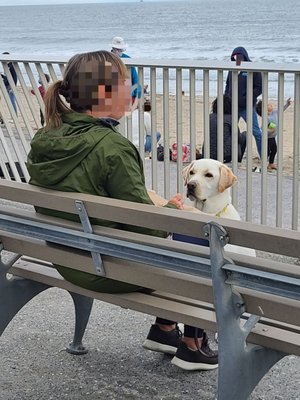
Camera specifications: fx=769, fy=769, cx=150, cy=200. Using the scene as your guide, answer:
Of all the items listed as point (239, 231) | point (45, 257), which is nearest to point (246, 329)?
point (239, 231)

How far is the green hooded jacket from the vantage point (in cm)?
306

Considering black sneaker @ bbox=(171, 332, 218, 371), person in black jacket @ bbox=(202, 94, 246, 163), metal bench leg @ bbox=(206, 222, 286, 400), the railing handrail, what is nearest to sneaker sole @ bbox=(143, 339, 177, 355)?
black sneaker @ bbox=(171, 332, 218, 371)

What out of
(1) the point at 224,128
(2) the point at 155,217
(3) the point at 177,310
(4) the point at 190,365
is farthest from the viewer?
(1) the point at 224,128

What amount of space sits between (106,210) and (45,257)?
1.80ft

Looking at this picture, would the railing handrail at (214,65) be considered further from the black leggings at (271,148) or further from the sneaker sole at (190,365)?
the black leggings at (271,148)

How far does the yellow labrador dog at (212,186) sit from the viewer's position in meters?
4.38

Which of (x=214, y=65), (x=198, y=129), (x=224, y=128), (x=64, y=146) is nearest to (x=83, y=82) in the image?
(x=64, y=146)

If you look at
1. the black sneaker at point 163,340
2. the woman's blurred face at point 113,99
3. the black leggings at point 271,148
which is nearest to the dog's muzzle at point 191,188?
the black sneaker at point 163,340

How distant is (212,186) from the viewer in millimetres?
4414

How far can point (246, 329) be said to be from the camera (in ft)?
9.19

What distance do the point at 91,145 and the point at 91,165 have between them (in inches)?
3.2

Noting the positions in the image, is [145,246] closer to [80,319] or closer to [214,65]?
[80,319]

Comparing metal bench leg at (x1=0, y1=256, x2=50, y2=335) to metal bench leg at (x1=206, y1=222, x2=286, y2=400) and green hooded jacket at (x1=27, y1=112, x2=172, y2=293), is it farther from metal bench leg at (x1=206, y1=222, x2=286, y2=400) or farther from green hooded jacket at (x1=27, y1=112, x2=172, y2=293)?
metal bench leg at (x1=206, y1=222, x2=286, y2=400)

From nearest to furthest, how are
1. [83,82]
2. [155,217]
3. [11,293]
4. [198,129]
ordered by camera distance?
1. [155,217]
2. [83,82]
3. [11,293]
4. [198,129]
